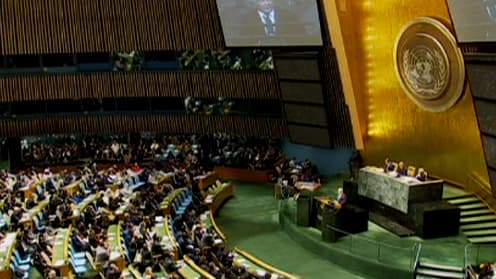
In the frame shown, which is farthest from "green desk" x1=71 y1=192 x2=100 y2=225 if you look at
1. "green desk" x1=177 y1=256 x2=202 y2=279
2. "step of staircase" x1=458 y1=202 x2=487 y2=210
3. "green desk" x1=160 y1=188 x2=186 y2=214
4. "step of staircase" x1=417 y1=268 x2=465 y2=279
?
"step of staircase" x1=458 y1=202 x2=487 y2=210

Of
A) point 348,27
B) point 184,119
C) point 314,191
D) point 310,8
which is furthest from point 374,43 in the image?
point 184,119

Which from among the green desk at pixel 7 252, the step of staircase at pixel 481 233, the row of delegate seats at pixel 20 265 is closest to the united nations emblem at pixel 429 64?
the step of staircase at pixel 481 233

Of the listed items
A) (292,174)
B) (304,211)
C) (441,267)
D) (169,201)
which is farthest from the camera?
(292,174)

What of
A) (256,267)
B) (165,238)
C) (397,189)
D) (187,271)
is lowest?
(256,267)

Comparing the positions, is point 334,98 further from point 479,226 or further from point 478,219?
point 479,226

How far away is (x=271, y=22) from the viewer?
66.4 feet

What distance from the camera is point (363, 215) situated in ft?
52.9

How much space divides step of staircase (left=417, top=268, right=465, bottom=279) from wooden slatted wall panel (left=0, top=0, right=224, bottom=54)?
1183 cm

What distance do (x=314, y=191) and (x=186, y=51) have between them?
762 centimetres

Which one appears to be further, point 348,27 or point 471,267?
point 348,27

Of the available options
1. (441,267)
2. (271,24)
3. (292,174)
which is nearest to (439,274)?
(441,267)

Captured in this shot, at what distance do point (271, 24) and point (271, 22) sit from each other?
0.07m

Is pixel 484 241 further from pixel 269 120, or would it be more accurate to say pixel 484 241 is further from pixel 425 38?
pixel 269 120

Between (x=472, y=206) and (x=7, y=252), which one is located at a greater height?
(x=7, y=252)
